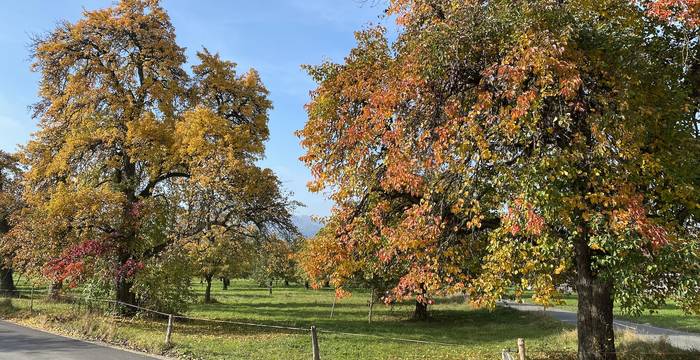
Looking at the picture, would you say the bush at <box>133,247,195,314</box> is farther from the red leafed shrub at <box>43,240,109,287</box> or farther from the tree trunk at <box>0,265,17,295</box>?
the tree trunk at <box>0,265,17,295</box>

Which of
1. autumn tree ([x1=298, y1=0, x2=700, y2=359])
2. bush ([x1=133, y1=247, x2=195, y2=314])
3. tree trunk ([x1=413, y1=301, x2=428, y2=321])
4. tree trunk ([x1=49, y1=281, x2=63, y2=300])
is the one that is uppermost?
autumn tree ([x1=298, y1=0, x2=700, y2=359])

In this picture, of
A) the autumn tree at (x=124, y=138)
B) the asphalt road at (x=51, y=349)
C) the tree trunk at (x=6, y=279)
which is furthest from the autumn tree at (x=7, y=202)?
the asphalt road at (x=51, y=349)

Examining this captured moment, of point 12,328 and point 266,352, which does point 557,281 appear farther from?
point 12,328

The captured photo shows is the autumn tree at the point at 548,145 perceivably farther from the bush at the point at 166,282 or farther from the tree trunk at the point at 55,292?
the tree trunk at the point at 55,292

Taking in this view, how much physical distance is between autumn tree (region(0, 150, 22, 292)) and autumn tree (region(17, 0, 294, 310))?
10.6m

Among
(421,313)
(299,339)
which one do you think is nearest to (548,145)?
(299,339)

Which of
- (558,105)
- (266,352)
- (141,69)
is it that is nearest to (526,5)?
(558,105)

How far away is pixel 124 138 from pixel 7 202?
17831 millimetres

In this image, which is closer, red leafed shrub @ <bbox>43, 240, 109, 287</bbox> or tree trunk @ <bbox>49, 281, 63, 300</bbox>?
red leafed shrub @ <bbox>43, 240, 109, 287</bbox>

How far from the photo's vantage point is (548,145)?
8.67m

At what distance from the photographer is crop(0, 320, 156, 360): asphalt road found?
12984 mm

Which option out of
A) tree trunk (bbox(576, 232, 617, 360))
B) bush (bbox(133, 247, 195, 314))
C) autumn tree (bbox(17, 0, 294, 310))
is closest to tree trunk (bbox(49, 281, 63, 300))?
autumn tree (bbox(17, 0, 294, 310))

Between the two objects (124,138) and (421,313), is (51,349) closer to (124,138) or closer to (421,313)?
(124,138)

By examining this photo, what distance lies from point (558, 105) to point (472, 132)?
1.62 metres
